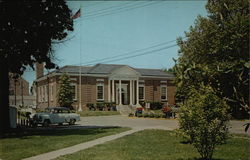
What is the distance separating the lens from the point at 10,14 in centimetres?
1568

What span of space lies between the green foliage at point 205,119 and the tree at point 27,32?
449 inches

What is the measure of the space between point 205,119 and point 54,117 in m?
18.7

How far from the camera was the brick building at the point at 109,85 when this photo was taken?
43.2 m

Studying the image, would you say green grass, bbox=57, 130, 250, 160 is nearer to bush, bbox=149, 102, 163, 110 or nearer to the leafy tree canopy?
the leafy tree canopy

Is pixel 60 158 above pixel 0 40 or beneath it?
beneath

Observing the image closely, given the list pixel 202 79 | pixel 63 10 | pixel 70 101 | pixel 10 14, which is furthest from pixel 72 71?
pixel 202 79

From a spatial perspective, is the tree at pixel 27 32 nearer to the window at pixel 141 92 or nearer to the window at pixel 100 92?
the window at pixel 100 92

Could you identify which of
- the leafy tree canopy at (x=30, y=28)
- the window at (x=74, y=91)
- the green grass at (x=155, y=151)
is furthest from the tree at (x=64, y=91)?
the green grass at (x=155, y=151)

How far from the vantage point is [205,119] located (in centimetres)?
749

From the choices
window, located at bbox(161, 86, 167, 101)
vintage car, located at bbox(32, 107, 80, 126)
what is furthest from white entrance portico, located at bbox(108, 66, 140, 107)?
vintage car, located at bbox(32, 107, 80, 126)

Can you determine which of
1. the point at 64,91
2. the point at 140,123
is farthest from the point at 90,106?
the point at 140,123

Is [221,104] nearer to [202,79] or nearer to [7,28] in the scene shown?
[202,79]

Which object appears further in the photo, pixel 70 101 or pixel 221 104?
pixel 70 101

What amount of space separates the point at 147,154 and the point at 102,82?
3557cm
